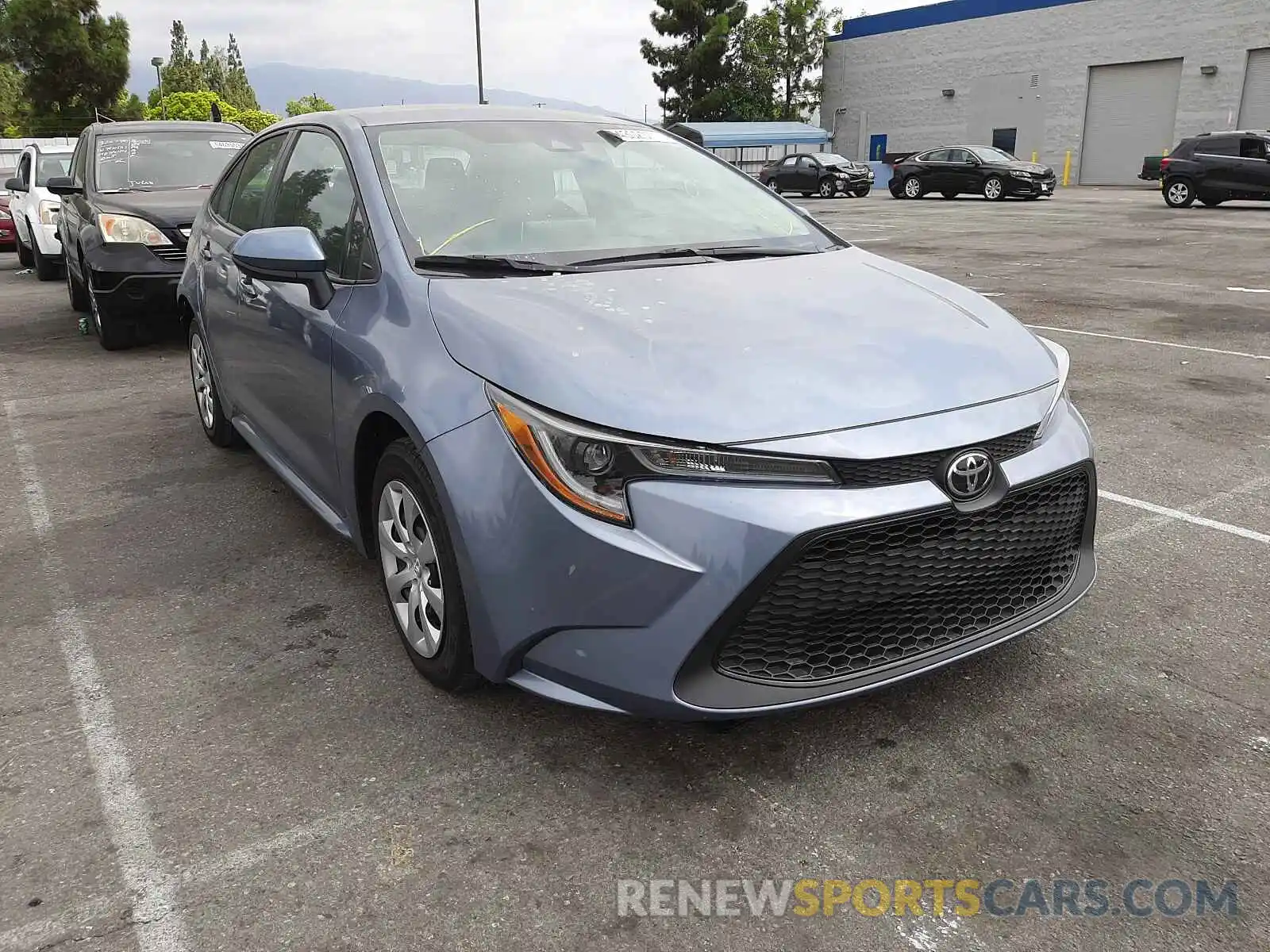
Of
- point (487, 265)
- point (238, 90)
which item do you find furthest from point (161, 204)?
point (238, 90)

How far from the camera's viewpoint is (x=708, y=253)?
3.32m

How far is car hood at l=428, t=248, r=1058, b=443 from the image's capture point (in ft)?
7.63

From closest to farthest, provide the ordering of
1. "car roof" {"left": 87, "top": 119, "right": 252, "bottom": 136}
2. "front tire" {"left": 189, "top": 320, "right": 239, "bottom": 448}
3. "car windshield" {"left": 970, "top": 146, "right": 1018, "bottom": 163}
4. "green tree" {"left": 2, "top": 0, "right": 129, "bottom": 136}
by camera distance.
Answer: "front tire" {"left": 189, "top": 320, "right": 239, "bottom": 448} < "car roof" {"left": 87, "top": 119, "right": 252, "bottom": 136} < "car windshield" {"left": 970, "top": 146, "right": 1018, "bottom": 163} < "green tree" {"left": 2, "top": 0, "right": 129, "bottom": 136}

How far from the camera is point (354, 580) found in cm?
374

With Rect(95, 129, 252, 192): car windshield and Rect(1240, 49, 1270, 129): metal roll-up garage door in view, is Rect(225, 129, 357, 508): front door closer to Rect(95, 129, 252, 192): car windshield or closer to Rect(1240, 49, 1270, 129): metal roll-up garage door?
Rect(95, 129, 252, 192): car windshield

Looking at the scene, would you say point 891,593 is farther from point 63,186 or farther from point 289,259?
point 63,186

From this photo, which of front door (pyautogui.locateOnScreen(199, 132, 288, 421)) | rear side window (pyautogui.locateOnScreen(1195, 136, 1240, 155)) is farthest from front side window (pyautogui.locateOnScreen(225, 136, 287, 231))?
rear side window (pyautogui.locateOnScreen(1195, 136, 1240, 155))

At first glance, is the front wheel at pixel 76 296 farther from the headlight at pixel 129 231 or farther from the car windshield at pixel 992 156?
the car windshield at pixel 992 156

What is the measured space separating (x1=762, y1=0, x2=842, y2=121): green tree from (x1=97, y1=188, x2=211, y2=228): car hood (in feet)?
175

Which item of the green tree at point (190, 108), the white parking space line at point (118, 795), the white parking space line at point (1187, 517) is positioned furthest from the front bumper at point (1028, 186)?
the green tree at point (190, 108)

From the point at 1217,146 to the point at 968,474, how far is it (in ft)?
79.2

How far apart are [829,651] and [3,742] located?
2179 millimetres

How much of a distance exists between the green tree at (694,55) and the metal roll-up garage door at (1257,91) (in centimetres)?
2863

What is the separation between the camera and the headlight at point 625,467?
224 cm
